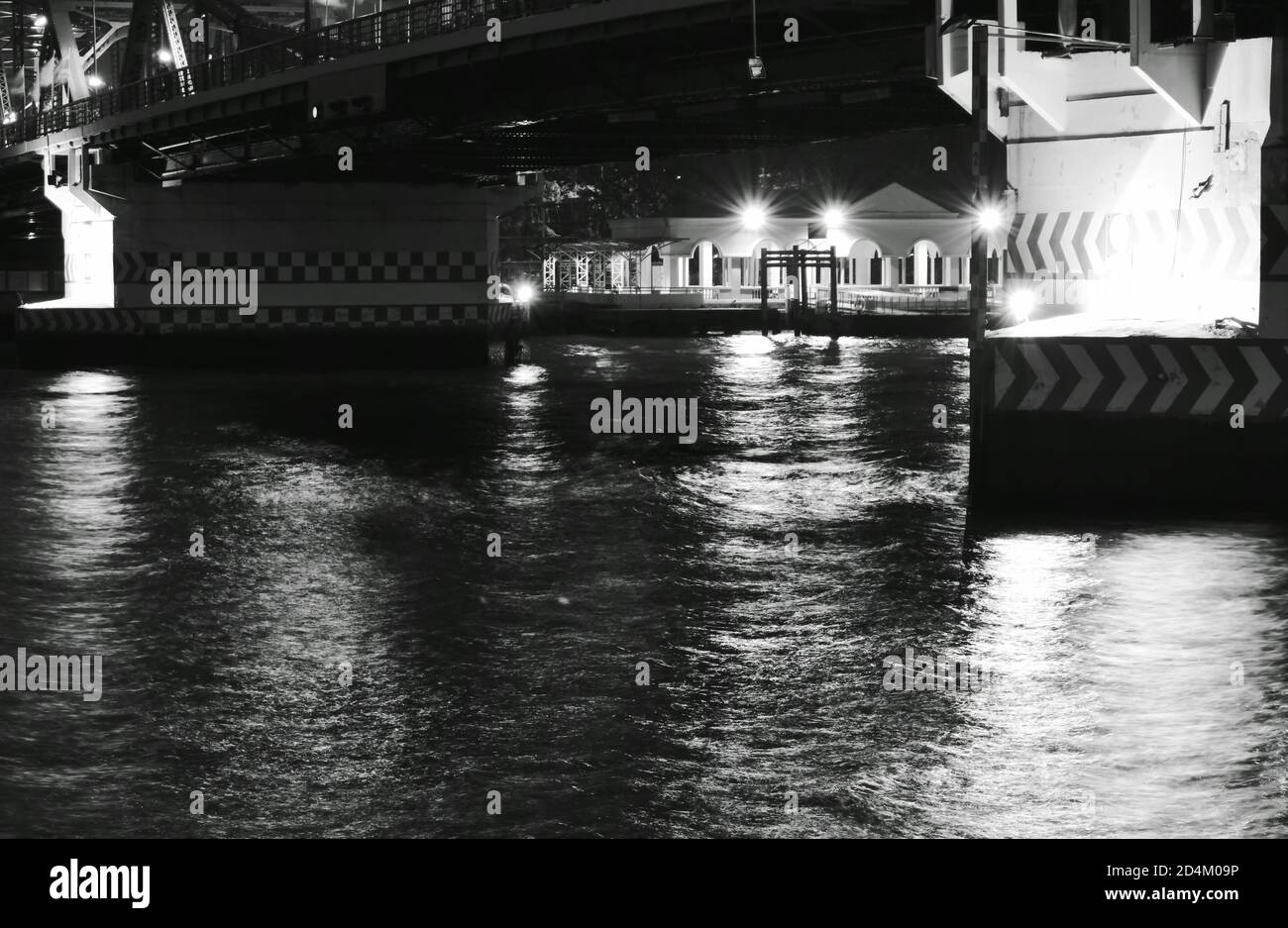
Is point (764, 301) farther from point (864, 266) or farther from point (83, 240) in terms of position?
point (864, 266)

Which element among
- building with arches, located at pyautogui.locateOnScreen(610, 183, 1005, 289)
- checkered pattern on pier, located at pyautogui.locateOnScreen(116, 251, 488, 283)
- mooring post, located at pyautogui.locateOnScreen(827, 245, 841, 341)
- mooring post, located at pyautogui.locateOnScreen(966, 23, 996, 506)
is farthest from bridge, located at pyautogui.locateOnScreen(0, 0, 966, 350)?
building with arches, located at pyautogui.locateOnScreen(610, 183, 1005, 289)

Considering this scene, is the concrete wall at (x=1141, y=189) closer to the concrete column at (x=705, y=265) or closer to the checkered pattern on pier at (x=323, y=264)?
the checkered pattern on pier at (x=323, y=264)

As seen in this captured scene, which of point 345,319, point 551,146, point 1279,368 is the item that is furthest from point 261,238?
point 1279,368

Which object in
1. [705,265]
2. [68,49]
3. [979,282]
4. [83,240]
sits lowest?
[979,282]

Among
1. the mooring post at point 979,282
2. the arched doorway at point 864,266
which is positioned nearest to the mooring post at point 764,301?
the arched doorway at point 864,266

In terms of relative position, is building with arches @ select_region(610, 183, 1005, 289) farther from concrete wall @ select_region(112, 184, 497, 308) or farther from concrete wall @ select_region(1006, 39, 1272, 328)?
concrete wall @ select_region(1006, 39, 1272, 328)

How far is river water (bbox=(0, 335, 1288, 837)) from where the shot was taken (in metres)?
6.55

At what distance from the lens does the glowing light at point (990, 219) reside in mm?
14904

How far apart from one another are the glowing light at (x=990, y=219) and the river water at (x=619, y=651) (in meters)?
2.34

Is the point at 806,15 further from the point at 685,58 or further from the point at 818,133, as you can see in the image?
the point at 818,133

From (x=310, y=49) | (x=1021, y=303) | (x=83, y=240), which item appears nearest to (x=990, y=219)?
(x=1021, y=303)

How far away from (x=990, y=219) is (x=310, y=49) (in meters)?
18.6

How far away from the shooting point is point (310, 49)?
3120 centimetres

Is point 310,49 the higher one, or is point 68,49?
point 68,49
